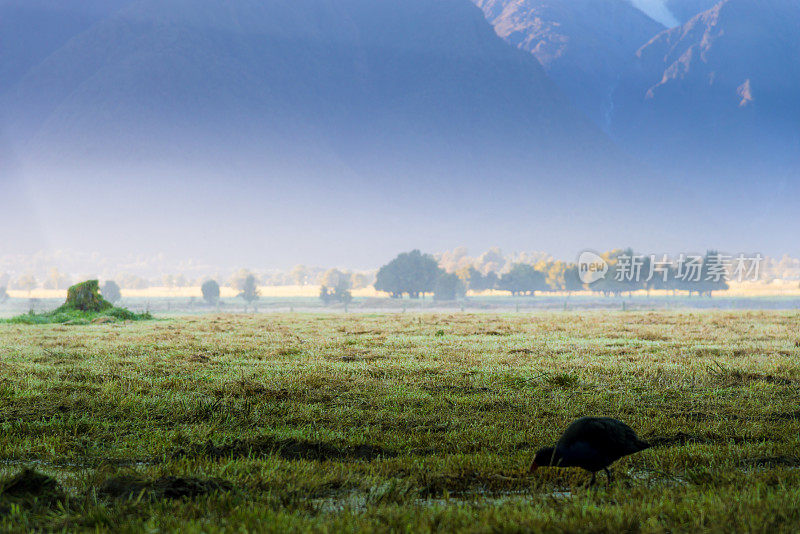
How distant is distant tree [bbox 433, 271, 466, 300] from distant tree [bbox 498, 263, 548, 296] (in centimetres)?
1513

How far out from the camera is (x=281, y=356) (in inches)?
591

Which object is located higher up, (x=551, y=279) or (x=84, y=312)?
(x=551, y=279)

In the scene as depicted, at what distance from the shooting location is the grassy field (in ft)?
14.0

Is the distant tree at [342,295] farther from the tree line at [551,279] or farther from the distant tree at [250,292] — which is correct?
the tree line at [551,279]

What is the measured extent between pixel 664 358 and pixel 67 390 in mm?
13054

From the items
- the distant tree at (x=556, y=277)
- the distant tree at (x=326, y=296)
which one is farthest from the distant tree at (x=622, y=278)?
the distant tree at (x=326, y=296)

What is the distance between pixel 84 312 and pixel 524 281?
430 ft

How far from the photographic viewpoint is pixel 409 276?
5969 inches

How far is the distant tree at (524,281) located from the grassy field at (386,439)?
14181 cm

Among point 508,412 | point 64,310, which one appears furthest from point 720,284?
point 508,412

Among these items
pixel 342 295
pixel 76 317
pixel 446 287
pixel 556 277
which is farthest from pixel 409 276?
pixel 76 317

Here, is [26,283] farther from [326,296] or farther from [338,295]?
[338,295]

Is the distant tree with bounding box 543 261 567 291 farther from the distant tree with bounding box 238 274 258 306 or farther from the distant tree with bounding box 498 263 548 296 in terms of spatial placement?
the distant tree with bounding box 238 274 258 306

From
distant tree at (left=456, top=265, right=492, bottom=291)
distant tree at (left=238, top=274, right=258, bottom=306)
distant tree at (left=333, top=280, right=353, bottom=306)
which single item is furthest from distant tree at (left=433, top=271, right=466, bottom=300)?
distant tree at (left=238, top=274, right=258, bottom=306)
